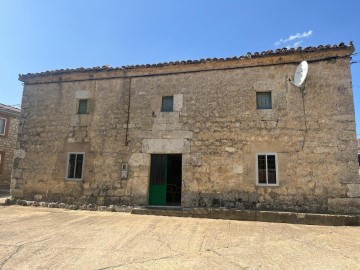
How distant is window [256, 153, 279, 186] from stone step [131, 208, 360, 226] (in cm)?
97

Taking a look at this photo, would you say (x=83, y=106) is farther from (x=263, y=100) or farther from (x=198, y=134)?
(x=263, y=100)

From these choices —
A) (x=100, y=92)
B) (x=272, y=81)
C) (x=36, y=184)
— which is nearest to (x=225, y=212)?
(x=272, y=81)

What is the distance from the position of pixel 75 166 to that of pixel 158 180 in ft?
10.3

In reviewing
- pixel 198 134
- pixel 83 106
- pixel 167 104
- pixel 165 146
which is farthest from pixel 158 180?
pixel 83 106

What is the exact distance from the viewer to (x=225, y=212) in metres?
8.03

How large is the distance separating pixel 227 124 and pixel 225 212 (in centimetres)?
274

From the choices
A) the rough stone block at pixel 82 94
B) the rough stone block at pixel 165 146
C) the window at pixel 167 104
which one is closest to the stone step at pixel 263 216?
the rough stone block at pixel 165 146

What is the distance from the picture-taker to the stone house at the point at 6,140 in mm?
17500

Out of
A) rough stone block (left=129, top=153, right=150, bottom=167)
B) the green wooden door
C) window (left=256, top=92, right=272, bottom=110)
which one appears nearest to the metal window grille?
window (left=256, top=92, right=272, bottom=110)

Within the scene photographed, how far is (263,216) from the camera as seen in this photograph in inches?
305

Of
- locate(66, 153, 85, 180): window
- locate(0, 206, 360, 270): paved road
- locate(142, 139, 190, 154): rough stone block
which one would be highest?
locate(142, 139, 190, 154): rough stone block

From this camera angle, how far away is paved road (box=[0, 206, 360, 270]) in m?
4.35

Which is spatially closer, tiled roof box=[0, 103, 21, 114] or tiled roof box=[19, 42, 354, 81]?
tiled roof box=[19, 42, 354, 81]

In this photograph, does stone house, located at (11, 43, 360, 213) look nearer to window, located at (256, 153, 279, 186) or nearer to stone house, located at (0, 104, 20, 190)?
window, located at (256, 153, 279, 186)
